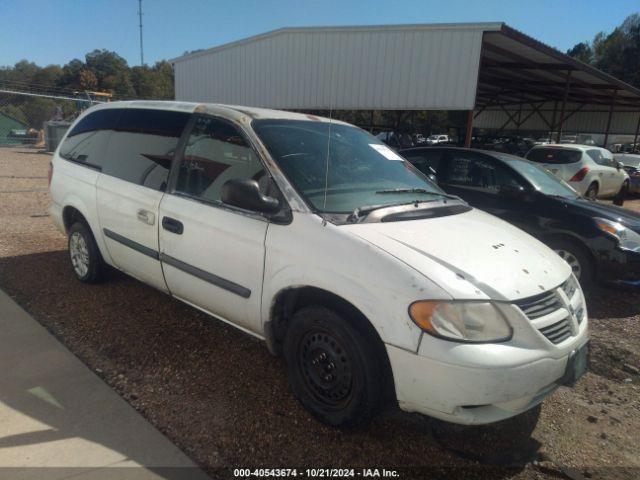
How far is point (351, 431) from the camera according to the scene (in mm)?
2592

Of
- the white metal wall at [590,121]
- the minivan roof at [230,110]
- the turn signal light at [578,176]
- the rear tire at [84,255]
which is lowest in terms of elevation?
the rear tire at [84,255]

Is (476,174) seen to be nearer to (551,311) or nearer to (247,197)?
(551,311)

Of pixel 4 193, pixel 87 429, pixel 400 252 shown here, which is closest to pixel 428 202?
pixel 400 252

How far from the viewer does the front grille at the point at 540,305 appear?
2324 millimetres

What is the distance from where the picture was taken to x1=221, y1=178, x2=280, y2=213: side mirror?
8.63 feet

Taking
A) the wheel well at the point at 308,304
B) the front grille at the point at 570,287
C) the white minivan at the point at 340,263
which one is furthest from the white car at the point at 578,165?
the wheel well at the point at 308,304

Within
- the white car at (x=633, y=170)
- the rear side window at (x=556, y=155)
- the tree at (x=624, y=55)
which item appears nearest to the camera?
the rear side window at (x=556, y=155)

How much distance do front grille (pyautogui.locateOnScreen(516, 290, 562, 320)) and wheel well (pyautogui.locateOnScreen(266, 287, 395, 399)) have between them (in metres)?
0.74

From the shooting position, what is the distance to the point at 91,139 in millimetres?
4387

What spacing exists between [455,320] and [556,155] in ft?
35.0

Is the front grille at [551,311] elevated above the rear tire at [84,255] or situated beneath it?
elevated above

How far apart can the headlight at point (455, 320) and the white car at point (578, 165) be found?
9571mm

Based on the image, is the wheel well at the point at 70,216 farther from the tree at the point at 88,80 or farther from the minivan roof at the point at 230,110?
the tree at the point at 88,80

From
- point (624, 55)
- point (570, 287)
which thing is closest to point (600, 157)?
point (570, 287)
